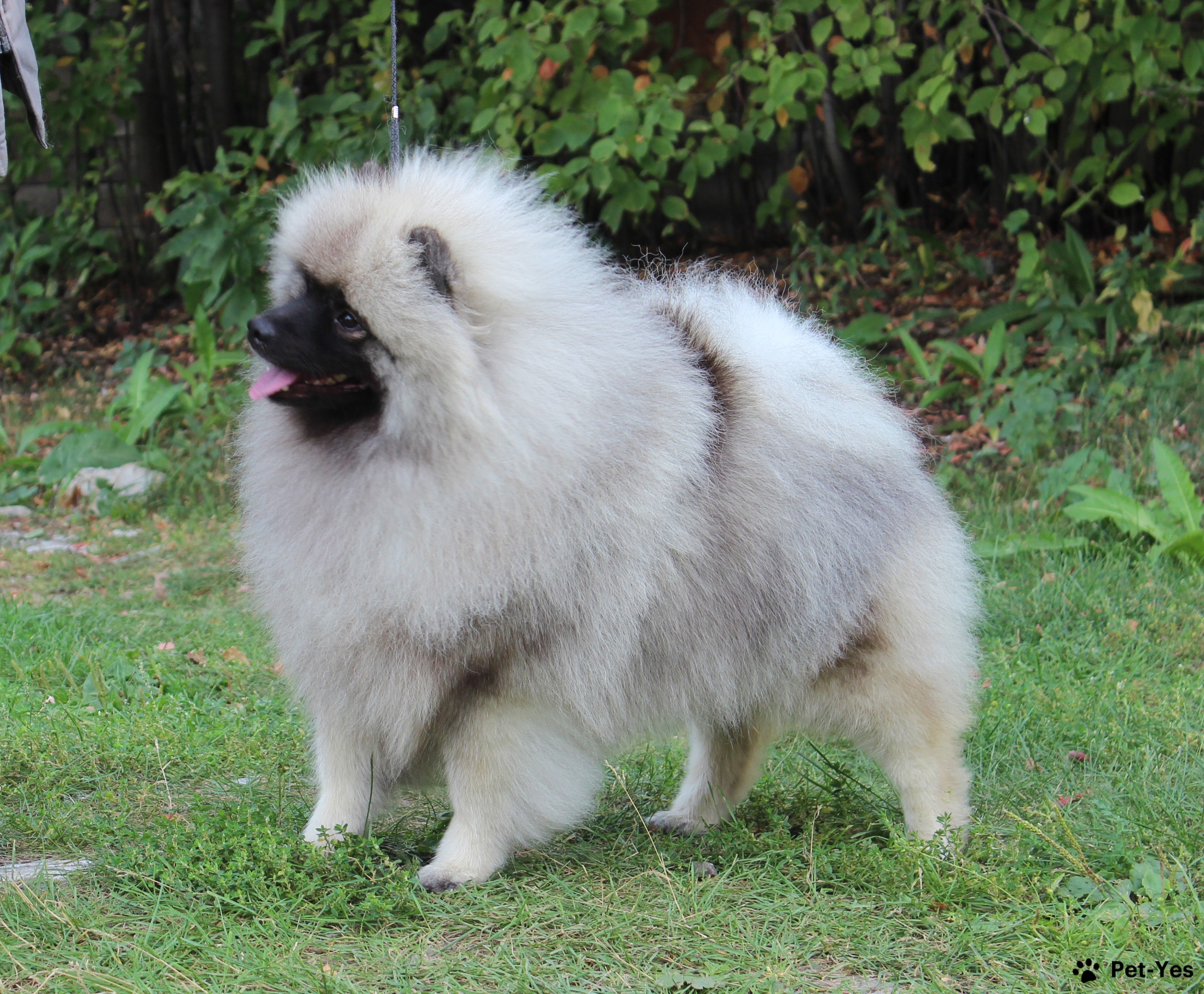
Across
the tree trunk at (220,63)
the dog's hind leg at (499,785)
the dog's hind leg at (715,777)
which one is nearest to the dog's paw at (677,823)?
the dog's hind leg at (715,777)

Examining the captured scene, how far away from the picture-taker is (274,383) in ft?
8.00

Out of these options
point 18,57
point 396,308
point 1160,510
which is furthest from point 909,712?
point 1160,510

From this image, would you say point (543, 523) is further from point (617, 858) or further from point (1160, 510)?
point (1160, 510)

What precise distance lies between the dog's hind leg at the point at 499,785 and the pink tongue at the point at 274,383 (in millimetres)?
777

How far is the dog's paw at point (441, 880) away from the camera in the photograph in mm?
2582

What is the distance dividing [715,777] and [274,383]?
1.54 meters

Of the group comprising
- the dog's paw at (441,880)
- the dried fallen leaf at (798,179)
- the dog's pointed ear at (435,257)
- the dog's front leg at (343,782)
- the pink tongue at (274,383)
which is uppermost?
the dog's pointed ear at (435,257)

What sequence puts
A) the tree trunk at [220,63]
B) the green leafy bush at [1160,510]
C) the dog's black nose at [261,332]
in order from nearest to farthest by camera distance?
the dog's black nose at [261,332] < the green leafy bush at [1160,510] < the tree trunk at [220,63]

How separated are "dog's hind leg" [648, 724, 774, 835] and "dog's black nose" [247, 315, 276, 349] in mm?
1472

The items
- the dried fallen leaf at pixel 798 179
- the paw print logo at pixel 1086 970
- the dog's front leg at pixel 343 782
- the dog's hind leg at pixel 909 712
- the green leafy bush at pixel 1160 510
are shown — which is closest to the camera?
the paw print logo at pixel 1086 970

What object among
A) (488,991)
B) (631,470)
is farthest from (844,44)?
(488,991)

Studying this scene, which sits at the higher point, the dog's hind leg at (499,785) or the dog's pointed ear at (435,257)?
the dog's pointed ear at (435,257)

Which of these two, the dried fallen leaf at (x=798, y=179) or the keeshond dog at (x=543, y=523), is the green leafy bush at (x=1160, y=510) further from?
the dried fallen leaf at (x=798, y=179)

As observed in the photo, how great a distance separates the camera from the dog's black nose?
235cm
